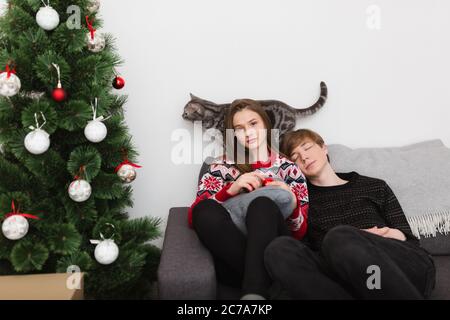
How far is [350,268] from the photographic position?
126 centimetres

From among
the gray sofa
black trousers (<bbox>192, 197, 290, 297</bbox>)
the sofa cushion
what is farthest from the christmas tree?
the sofa cushion

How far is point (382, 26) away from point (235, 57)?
2.51 ft

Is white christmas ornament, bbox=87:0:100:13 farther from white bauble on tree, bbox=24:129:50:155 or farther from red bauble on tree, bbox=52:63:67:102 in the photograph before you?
white bauble on tree, bbox=24:129:50:155

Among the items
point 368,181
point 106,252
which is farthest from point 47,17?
point 368,181

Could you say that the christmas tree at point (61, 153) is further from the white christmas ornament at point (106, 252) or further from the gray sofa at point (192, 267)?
the gray sofa at point (192, 267)

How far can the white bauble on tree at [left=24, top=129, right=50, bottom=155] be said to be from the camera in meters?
1.40

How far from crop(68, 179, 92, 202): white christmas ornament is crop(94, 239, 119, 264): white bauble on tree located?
0.17 metres

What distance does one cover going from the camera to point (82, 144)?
1575 millimetres

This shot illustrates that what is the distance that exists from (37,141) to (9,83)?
201mm

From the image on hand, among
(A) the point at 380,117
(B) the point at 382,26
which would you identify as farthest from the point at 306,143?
(B) the point at 382,26

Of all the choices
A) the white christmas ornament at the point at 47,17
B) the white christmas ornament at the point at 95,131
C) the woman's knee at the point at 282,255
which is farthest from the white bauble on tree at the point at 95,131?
the woman's knee at the point at 282,255

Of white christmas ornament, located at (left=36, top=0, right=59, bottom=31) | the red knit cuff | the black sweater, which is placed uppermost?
white christmas ornament, located at (left=36, top=0, right=59, bottom=31)

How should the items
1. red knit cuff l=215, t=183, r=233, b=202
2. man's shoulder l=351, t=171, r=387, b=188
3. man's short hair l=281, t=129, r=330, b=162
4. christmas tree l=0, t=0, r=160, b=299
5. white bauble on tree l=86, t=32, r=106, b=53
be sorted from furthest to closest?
man's short hair l=281, t=129, r=330, b=162, man's shoulder l=351, t=171, r=387, b=188, red knit cuff l=215, t=183, r=233, b=202, white bauble on tree l=86, t=32, r=106, b=53, christmas tree l=0, t=0, r=160, b=299
